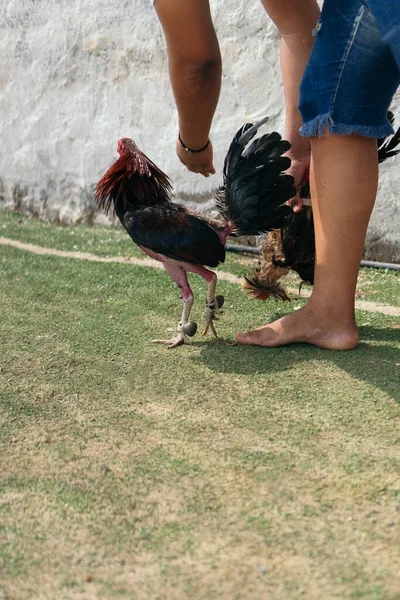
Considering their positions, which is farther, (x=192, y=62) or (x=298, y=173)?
(x=298, y=173)

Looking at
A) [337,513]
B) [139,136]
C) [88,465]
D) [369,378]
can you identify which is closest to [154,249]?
[369,378]

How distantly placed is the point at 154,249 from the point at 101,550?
1775mm

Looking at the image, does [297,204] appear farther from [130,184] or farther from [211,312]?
[130,184]

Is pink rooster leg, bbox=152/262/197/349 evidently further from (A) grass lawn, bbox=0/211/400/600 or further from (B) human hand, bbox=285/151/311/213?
(B) human hand, bbox=285/151/311/213

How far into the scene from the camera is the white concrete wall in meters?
5.54

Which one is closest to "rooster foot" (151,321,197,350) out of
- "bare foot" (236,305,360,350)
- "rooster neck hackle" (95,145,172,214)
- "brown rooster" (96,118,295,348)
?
"brown rooster" (96,118,295,348)

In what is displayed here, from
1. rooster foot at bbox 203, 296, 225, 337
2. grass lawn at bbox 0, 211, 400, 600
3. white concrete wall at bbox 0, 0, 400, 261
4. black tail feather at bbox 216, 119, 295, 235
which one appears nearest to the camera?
grass lawn at bbox 0, 211, 400, 600

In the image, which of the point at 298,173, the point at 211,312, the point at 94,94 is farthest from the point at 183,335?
the point at 94,94

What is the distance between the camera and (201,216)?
3.39 m

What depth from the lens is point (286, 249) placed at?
362 cm

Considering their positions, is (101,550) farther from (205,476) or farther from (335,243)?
(335,243)

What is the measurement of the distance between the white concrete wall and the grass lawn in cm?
248

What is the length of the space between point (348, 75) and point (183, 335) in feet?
4.41

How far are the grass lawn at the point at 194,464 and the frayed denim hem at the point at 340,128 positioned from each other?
2.95ft
